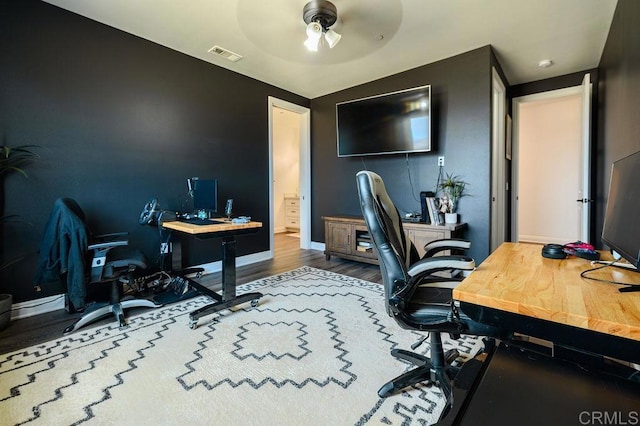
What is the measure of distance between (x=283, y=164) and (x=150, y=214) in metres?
4.74

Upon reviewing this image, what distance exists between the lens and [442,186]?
368cm

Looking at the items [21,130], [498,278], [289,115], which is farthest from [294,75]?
[498,278]

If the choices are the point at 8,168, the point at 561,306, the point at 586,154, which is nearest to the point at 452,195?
the point at 586,154

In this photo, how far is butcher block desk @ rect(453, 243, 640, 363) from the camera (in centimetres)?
70

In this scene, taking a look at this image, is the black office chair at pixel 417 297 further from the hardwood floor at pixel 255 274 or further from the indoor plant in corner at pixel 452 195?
the indoor plant in corner at pixel 452 195

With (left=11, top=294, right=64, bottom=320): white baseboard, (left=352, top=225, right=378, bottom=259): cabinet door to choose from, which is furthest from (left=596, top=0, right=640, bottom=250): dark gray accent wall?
(left=11, top=294, right=64, bottom=320): white baseboard

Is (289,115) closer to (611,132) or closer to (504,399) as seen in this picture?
(611,132)

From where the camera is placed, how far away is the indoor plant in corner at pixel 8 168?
2.21m

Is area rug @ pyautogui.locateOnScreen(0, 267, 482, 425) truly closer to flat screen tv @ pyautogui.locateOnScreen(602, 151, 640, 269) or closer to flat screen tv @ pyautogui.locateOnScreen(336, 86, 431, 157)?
flat screen tv @ pyautogui.locateOnScreen(602, 151, 640, 269)

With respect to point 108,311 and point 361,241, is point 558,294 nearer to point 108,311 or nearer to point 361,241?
point 108,311

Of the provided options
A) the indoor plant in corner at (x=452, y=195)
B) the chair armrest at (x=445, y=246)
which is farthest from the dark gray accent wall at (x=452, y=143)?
the chair armrest at (x=445, y=246)

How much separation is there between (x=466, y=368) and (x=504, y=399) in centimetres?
15

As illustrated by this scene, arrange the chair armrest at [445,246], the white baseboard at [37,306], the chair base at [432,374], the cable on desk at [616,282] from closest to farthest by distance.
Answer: the cable on desk at [616,282] < the chair base at [432,374] < the chair armrest at [445,246] < the white baseboard at [37,306]

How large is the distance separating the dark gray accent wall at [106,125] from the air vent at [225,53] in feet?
0.97
